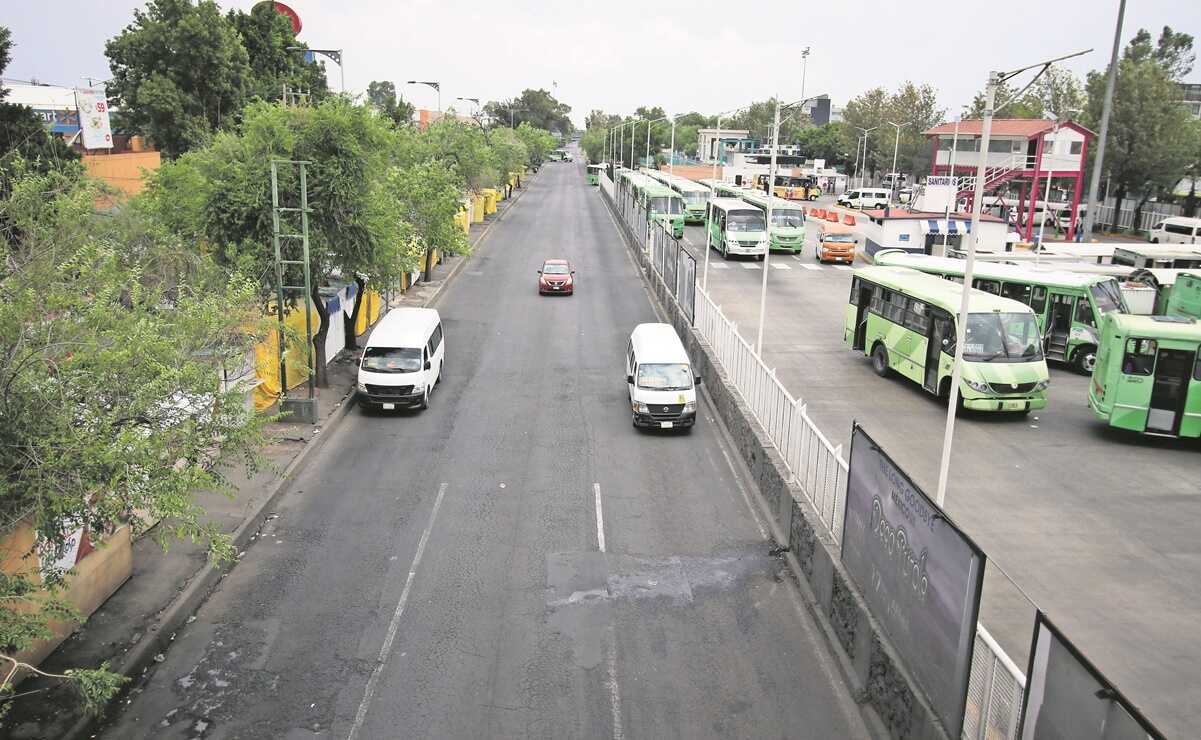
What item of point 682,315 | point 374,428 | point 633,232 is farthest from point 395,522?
point 633,232

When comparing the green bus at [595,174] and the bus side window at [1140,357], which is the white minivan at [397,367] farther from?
the green bus at [595,174]

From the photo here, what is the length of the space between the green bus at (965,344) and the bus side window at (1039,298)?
4.72m

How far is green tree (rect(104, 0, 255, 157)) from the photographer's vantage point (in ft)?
148

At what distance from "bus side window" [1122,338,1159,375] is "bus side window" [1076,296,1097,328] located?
6.81 metres

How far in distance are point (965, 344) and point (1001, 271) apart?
7719mm

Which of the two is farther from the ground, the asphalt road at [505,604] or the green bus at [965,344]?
the green bus at [965,344]

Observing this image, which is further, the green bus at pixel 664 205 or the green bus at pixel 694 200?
the green bus at pixel 694 200

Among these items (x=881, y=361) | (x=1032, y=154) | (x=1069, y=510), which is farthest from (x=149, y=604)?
(x=1032, y=154)

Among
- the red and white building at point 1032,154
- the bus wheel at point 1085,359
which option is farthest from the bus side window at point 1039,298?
the red and white building at point 1032,154

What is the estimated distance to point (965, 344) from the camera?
21.5 metres

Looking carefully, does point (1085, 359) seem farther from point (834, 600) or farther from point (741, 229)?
point (741, 229)

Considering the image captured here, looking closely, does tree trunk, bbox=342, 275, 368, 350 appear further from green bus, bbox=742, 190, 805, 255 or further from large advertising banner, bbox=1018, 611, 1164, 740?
green bus, bbox=742, 190, 805, 255

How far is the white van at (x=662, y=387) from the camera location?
804 inches

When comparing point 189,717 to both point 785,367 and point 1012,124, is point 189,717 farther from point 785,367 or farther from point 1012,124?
Answer: point 1012,124
